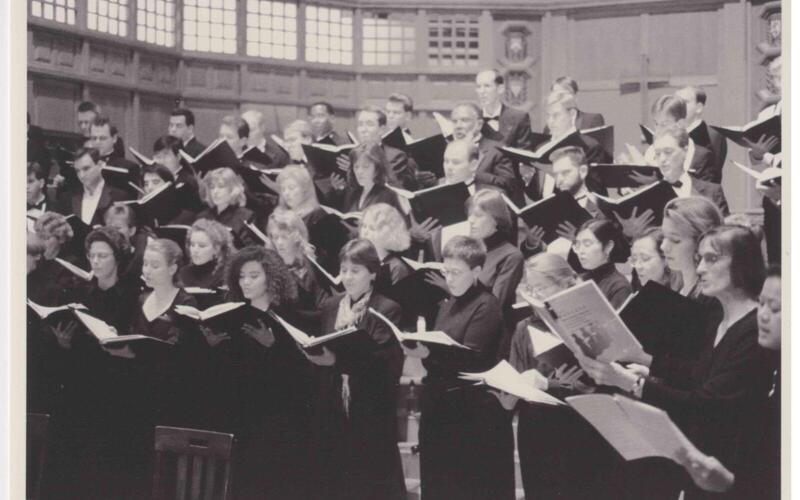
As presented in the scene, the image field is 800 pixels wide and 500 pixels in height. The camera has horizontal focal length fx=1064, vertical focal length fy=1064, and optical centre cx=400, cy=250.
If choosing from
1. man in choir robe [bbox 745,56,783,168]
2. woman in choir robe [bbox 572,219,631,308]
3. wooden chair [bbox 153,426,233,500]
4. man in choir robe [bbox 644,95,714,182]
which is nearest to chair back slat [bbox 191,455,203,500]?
wooden chair [bbox 153,426,233,500]

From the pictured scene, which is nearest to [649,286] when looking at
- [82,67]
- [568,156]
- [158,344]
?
[568,156]

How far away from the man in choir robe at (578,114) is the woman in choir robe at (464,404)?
57 centimetres

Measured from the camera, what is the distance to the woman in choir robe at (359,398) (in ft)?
13.1

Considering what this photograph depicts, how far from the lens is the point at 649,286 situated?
12.0 ft

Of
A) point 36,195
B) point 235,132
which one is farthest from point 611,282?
point 36,195

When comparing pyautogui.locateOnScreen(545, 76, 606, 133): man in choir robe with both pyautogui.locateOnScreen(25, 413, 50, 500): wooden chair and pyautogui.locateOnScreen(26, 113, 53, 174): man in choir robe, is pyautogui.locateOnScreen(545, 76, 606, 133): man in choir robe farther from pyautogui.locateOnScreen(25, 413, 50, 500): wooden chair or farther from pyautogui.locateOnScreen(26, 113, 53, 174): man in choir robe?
pyautogui.locateOnScreen(25, 413, 50, 500): wooden chair

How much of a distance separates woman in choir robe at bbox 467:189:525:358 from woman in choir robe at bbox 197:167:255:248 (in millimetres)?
882

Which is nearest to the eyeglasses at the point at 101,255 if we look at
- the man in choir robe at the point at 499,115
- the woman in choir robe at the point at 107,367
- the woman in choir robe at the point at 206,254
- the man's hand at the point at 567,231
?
the woman in choir robe at the point at 107,367

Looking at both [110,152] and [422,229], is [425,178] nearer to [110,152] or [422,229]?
[422,229]

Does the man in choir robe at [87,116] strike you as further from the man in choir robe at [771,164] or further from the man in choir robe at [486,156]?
the man in choir robe at [771,164]

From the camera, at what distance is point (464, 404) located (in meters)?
3.90

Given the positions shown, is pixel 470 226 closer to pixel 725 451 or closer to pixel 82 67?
pixel 725 451

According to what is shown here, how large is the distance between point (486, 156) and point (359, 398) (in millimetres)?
1035

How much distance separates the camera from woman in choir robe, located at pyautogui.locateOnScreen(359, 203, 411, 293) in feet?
13.1
